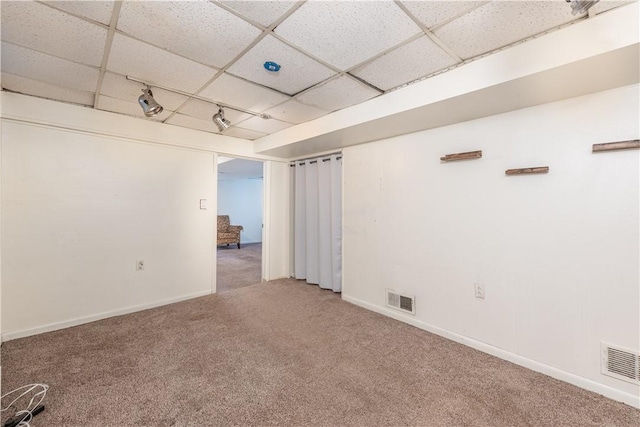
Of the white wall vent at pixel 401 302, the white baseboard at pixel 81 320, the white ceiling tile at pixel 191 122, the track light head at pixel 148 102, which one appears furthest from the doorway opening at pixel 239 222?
the track light head at pixel 148 102

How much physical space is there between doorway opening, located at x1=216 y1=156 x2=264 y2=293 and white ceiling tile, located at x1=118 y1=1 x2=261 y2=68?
3.05 m

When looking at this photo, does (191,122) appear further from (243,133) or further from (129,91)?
(129,91)

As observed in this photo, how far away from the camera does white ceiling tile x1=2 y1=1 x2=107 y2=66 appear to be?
1.37 meters

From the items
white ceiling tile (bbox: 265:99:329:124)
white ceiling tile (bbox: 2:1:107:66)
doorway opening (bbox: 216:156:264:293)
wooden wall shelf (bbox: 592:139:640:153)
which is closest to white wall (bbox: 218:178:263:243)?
doorway opening (bbox: 216:156:264:293)

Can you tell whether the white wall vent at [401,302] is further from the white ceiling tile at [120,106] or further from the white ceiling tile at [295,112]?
the white ceiling tile at [120,106]

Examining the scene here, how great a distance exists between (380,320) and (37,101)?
3.96 metres

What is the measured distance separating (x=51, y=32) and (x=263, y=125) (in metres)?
1.91

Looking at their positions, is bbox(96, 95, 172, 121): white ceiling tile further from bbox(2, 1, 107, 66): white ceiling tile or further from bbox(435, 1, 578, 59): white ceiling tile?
bbox(435, 1, 578, 59): white ceiling tile

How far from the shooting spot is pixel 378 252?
305 cm

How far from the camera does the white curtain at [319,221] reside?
3637 millimetres

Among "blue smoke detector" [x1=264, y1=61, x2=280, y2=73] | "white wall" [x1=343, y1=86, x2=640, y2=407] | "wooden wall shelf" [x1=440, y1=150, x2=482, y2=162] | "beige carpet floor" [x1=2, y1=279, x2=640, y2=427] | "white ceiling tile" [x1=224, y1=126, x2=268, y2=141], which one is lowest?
"beige carpet floor" [x1=2, y1=279, x2=640, y2=427]

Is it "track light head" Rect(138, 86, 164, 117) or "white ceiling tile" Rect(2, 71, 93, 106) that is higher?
"white ceiling tile" Rect(2, 71, 93, 106)

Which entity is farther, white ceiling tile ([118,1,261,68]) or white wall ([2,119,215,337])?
white wall ([2,119,215,337])

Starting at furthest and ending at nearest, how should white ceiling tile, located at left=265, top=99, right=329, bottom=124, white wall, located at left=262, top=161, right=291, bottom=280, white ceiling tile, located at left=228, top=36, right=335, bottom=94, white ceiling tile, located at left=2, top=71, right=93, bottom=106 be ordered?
1. white wall, located at left=262, top=161, right=291, bottom=280
2. white ceiling tile, located at left=265, top=99, right=329, bottom=124
3. white ceiling tile, located at left=2, top=71, right=93, bottom=106
4. white ceiling tile, located at left=228, top=36, right=335, bottom=94
